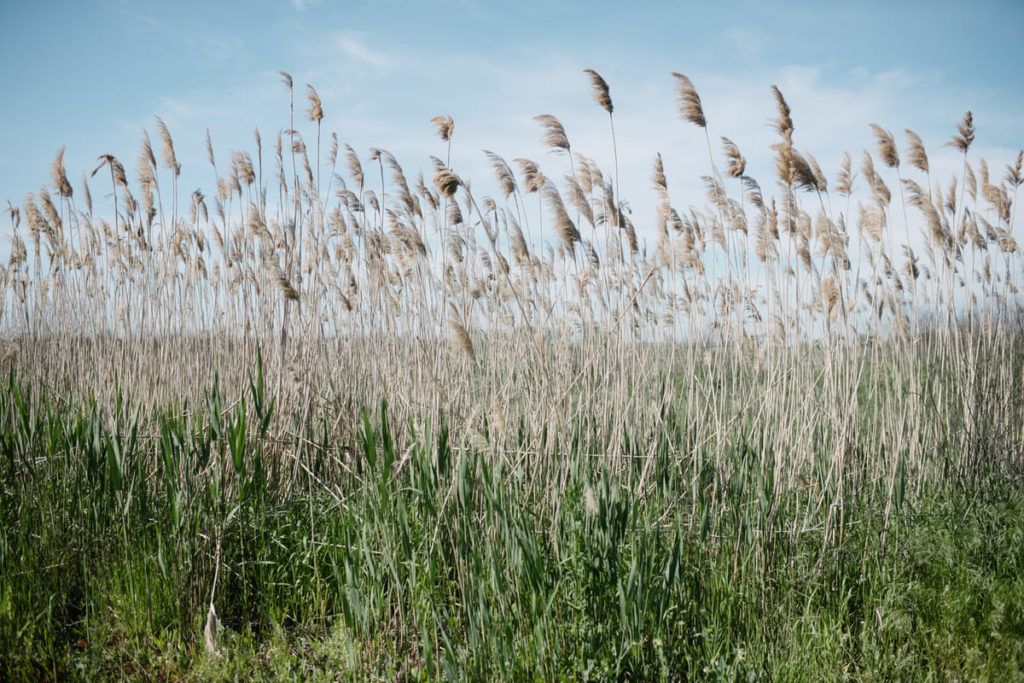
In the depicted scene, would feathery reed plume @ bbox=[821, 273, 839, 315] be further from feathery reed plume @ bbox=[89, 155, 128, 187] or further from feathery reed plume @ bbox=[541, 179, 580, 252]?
feathery reed plume @ bbox=[89, 155, 128, 187]

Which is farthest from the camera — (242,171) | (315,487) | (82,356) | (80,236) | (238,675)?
(80,236)

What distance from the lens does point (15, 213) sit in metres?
6.05

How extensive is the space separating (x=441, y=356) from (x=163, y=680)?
185cm

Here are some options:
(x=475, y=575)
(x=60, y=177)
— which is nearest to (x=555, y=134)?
(x=475, y=575)

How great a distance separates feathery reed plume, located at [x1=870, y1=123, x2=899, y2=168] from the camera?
134 inches

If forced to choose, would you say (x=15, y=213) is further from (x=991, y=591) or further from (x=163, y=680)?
(x=991, y=591)

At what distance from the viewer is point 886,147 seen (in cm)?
344

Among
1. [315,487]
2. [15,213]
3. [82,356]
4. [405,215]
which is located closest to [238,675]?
[315,487]

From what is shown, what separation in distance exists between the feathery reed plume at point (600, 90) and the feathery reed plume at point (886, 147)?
170cm

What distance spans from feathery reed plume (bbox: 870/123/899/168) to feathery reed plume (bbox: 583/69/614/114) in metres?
1.70

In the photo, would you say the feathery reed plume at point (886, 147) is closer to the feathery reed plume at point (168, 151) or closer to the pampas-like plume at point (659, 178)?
the pampas-like plume at point (659, 178)

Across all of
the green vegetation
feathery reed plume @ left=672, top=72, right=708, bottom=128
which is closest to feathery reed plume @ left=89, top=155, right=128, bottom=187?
the green vegetation

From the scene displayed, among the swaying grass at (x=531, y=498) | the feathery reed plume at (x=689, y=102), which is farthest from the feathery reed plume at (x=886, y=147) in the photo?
the feathery reed plume at (x=689, y=102)

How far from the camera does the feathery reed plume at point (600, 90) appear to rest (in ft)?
9.10
